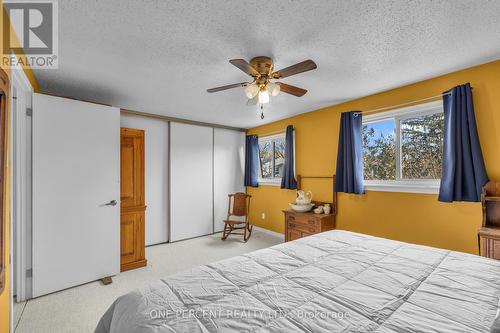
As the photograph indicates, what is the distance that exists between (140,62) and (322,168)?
298cm

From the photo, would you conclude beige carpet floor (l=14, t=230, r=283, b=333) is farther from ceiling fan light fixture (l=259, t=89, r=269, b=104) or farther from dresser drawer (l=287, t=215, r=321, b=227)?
ceiling fan light fixture (l=259, t=89, r=269, b=104)

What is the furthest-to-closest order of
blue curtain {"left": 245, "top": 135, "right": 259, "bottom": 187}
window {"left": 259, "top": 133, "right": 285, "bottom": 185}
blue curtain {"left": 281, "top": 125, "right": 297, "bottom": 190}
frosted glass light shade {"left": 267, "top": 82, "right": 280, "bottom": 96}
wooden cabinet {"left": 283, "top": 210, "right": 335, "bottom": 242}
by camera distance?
blue curtain {"left": 245, "top": 135, "right": 259, "bottom": 187}
window {"left": 259, "top": 133, "right": 285, "bottom": 185}
blue curtain {"left": 281, "top": 125, "right": 297, "bottom": 190}
wooden cabinet {"left": 283, "top": 210, "right": 335, "bottom": 242}
frosted glass light shade {"left": 267, "top": 82, "right": 280, "bottom": 96}

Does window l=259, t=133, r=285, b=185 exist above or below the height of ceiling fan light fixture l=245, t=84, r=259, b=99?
below

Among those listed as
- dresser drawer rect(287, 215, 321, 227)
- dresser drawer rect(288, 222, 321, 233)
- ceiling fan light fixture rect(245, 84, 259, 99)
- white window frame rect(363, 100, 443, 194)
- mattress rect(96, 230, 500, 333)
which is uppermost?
ceiling fan light fixture rect(245, 84, 259, 99)

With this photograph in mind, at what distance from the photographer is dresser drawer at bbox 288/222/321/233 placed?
11.5 feet

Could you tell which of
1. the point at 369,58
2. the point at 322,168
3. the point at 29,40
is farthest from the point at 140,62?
the point at 322,168

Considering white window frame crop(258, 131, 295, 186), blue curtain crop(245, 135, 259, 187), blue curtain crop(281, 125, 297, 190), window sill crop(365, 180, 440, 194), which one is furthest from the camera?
blue curtain crop(245, 135, 259, 187)

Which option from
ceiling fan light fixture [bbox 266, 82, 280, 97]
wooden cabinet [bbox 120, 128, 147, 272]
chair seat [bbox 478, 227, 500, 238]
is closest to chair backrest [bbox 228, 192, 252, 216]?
wooden cabinet [bbox 120, 128, 147, 272]

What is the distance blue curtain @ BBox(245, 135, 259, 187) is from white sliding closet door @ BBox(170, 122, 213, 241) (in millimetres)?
876

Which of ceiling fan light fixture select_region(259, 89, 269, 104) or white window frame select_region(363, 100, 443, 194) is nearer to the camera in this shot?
ceiling fan light fixture select_region(259, 89, 269, 104)

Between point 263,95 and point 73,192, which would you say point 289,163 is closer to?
point 263,95

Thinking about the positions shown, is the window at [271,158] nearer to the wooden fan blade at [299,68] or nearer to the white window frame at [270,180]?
the white window frame at [270,180]

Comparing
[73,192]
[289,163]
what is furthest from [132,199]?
[289,163]

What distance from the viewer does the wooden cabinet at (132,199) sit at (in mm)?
3264
